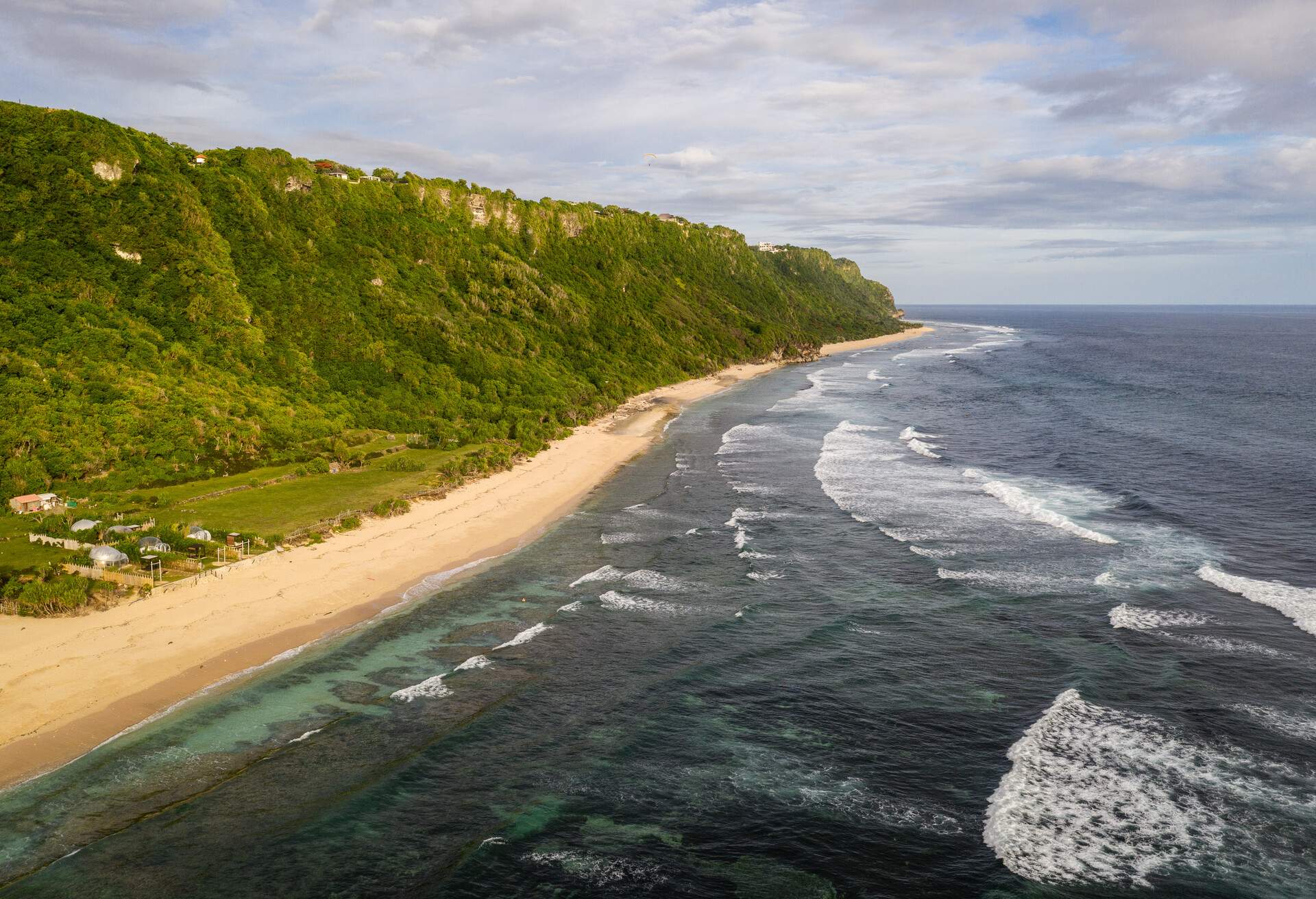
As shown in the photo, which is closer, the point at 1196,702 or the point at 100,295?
the point at 1196,702

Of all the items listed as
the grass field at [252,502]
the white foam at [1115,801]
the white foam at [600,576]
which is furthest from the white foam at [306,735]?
the white foam at [1115,801]

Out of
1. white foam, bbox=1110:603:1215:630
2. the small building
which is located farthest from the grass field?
white foam, bbox=1110:603:1215:630

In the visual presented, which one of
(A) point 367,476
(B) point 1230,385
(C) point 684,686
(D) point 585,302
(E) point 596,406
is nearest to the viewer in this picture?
(C) point 684,686

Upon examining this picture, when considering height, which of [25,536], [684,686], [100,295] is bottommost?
[684,686]

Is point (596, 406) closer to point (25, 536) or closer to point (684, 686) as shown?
point (25, 536)

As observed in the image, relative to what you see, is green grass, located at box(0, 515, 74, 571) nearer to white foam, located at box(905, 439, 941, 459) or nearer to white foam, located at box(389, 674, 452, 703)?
white foam, located at box(389, 674, 452, 703)

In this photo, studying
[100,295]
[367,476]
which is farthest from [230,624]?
[100,295]
